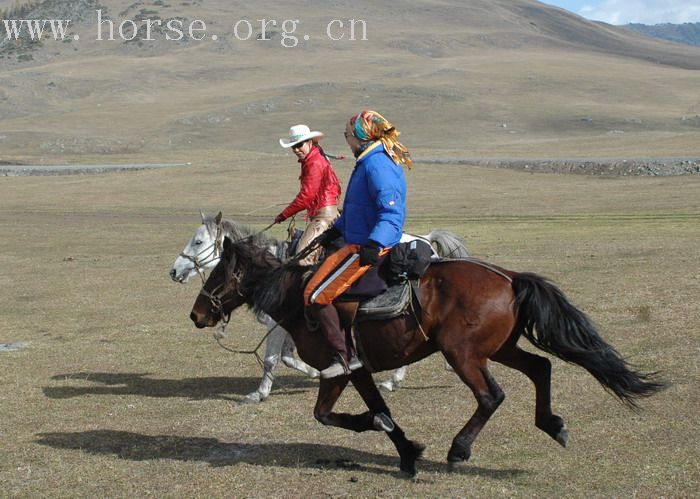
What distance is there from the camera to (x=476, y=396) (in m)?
7.25

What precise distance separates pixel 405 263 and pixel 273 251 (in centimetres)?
269

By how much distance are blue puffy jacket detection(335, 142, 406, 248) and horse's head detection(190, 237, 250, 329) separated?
4.50 feet

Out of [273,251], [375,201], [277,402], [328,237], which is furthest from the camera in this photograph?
[277,402]

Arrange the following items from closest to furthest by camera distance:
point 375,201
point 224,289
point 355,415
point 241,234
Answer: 1. point 375,201
2. point 355,415
3. point 224,289
4. point 241,234

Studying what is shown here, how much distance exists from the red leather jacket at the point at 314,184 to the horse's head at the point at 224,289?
6.07 ft

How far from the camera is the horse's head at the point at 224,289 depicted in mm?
8633

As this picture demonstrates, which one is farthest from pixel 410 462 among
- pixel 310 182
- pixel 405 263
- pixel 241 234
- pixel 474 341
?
pixel 310 182

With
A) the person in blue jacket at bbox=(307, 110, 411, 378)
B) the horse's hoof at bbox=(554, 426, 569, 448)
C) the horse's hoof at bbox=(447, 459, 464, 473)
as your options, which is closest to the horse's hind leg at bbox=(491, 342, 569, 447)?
the horse's hoof at bbox=(554, 426, 569, 448)

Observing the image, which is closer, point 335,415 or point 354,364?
point 354,364

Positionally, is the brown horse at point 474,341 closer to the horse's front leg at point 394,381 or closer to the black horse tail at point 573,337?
the black horse tail at point 573,337

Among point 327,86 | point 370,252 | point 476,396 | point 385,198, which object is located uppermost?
point 385,198

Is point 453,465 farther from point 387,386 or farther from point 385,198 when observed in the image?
point 387,386

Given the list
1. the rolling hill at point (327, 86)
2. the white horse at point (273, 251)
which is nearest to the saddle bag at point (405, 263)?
the white horse at point (273, 251)

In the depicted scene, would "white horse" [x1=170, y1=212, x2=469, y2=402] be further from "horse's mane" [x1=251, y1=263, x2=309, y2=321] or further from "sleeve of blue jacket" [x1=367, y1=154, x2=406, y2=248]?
"sleeve of blue jacket" [x1=367, y1=154, x2=406, y2=248]
